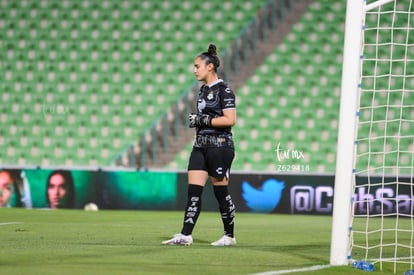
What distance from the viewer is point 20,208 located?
15.6 meters

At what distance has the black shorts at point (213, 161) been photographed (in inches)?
293

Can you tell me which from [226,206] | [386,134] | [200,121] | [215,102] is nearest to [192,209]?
[226,206]

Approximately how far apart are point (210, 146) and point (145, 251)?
4.05 feet

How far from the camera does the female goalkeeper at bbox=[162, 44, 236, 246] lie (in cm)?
740

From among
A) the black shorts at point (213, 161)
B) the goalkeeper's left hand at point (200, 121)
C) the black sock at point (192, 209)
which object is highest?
the goalkeeper's left hand at point (200, 121)

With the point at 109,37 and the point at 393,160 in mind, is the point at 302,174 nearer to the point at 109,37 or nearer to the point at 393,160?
the point at 393,160

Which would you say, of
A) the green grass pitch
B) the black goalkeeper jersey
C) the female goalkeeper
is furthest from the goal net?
the black goalkeeper jersey

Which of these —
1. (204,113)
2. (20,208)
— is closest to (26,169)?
(20,208)

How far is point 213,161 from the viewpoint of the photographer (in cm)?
745

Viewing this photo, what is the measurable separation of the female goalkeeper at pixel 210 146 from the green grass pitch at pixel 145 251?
0.28 m
